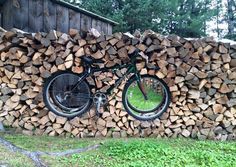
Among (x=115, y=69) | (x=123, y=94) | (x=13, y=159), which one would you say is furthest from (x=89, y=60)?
(x=13, y=159)

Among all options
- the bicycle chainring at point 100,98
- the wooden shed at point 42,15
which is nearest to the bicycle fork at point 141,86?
the bicycle chainring at point 100,98

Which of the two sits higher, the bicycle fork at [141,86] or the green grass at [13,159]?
the bicycle fork at [141,86]

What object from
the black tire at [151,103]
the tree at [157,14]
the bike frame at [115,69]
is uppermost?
the tree at [157,14]

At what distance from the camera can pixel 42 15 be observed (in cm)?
587

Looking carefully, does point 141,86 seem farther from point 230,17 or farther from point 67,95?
point 230,17

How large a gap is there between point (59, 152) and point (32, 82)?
3.97 ft

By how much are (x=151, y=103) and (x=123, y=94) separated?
1.59ft

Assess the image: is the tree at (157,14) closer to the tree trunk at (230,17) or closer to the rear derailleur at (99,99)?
the tree trunk at (230,17)

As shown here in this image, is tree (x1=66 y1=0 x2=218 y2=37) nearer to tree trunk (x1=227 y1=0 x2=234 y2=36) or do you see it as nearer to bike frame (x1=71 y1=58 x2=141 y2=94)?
tree trunk (x1=227 y1=0 x2=234 y2=36)

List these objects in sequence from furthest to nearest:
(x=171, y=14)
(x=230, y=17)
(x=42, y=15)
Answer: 1. (x=230, y=17)
2. (x=171, y=14)
3. (x=42, y=15)

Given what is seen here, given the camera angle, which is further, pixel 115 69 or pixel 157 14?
pixel 157 14

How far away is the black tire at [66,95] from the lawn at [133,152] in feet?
1.41

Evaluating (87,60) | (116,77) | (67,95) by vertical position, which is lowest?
(67,95)

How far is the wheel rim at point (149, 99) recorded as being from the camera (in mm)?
4590
